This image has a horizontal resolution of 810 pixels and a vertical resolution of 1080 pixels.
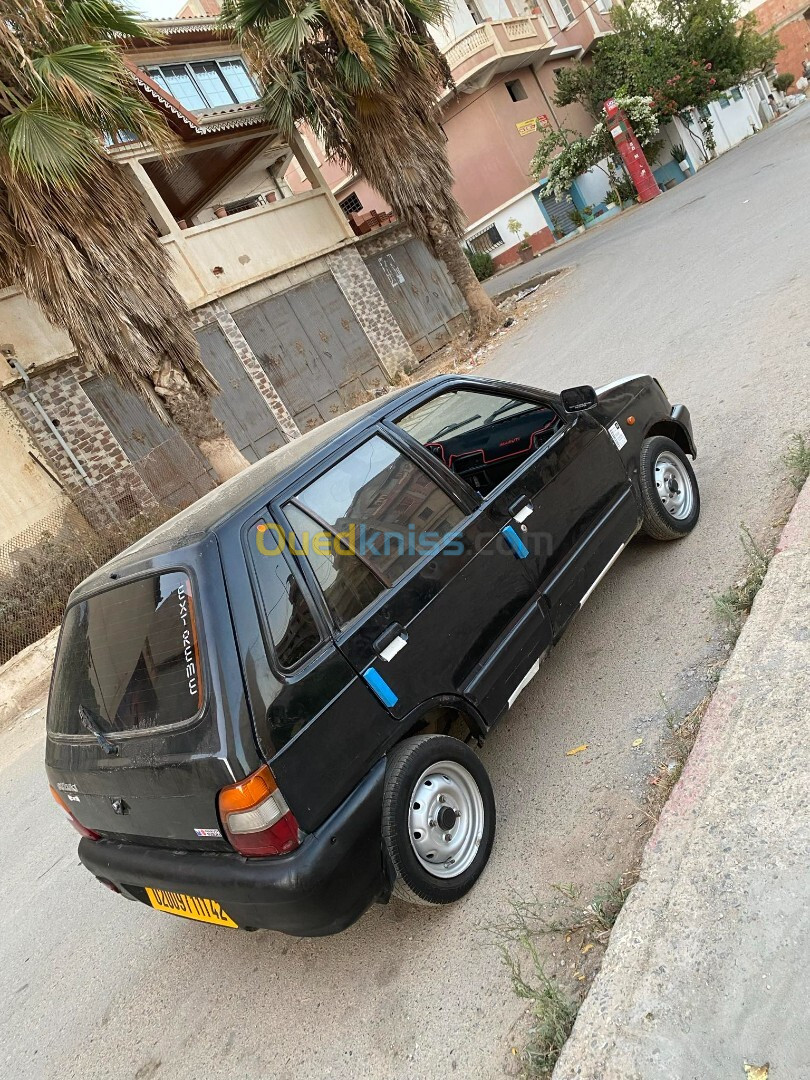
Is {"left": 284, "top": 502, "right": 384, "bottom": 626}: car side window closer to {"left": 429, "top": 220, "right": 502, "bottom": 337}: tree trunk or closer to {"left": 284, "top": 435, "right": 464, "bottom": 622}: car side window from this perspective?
{"left": 284, "top": 435, "right": 464, "bottom": 622}: car side window

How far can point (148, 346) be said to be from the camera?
9.38m

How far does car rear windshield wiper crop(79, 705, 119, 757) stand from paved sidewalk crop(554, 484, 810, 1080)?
1768 millimetres

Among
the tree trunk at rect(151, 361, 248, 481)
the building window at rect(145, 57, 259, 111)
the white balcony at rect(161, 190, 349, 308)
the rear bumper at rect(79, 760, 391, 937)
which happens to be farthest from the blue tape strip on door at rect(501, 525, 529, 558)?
the building window at rect(145, 57, 259, 111)

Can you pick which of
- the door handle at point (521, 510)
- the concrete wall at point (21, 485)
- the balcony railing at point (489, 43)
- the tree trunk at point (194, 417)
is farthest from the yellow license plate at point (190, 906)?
the balcony railing at point (489, 43)

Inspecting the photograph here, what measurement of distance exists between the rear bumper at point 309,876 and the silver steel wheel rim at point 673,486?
2.61 metres

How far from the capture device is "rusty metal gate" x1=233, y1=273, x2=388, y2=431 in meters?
15.0

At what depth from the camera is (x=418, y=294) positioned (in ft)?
61.8

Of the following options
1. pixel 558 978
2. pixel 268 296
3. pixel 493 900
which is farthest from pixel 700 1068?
pixel 268 296

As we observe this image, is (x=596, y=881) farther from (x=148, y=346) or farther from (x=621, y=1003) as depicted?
(x=148, y=346)

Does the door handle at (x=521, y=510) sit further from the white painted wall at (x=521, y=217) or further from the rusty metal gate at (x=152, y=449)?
the white painted wall at (x=521, y=217)

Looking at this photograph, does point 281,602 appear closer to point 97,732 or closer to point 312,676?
point 312,676

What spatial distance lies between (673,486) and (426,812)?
271cm

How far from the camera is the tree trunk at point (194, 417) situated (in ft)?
31.9

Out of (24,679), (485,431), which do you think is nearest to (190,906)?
(485,431)
